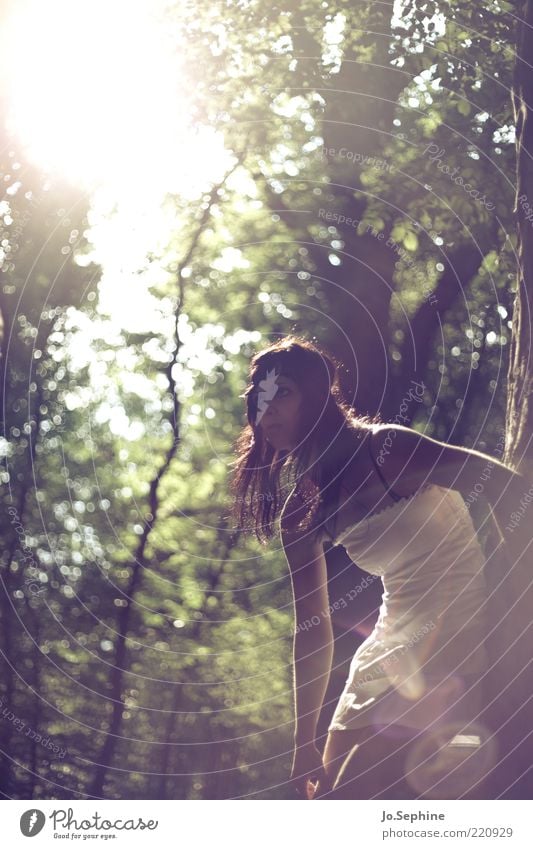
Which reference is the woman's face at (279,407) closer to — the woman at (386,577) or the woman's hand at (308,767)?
the woman at (386,577)

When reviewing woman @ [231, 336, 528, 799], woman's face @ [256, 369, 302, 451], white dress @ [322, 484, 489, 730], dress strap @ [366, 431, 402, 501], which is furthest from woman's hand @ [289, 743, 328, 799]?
woman's face @ [256, 369, 302, 451]

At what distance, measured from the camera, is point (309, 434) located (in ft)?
16.5

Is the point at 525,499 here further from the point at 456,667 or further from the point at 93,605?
the point at 93,605

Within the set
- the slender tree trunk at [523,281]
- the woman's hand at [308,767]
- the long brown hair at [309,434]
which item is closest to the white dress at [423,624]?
the woman's hand at [308,767]

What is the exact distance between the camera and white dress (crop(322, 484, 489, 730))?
4.45 m

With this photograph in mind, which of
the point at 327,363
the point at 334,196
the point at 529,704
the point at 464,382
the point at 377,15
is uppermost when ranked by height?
the point at 377,15

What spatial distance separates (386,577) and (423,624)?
1.19 feet

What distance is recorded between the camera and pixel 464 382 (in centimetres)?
1188

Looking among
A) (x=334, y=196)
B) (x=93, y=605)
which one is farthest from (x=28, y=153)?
(x=93, y=605)

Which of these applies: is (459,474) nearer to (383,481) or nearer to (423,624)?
(383,481)

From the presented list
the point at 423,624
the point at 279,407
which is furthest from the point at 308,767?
the point at 279,407

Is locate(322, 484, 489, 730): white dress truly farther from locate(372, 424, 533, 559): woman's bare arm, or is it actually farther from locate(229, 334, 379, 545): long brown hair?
locate(229, 334, 379, 545): long brown hair

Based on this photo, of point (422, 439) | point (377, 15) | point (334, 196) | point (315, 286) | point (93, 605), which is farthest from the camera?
point (93, 605)

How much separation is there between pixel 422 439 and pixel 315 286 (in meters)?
6.46
